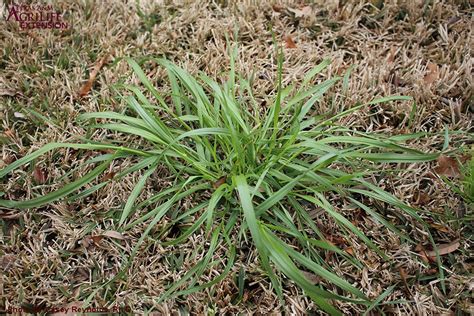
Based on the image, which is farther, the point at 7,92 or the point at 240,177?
the point at 7,92

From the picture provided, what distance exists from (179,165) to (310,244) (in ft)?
2.14

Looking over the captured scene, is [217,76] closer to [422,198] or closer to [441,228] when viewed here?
[422,198]

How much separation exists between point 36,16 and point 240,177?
1.71 m

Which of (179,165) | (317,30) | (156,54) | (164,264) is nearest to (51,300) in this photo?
(164,264)

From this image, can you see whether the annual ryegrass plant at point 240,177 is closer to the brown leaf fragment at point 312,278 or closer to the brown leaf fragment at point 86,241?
the brown leaf fragment at point 312,278

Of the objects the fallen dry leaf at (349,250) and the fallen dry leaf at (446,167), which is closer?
the fallen dry leaf at (349,250)

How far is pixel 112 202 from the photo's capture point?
215 centimetres

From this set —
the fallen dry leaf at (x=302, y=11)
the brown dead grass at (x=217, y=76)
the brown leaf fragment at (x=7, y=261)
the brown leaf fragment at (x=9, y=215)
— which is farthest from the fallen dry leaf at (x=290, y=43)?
the brown leaf fragment at (x=7, y=261)

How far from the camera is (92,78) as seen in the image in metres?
2.54

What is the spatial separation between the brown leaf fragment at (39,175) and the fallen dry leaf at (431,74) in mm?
1946

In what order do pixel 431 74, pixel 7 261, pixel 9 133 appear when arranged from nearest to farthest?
pixel 7 261
pixel 9 133
pixel 431 74

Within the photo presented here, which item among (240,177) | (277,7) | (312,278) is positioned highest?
(277,7)

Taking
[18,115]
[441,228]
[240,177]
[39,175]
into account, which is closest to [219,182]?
[240,177]

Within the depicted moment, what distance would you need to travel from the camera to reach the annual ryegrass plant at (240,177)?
1.92 metres
